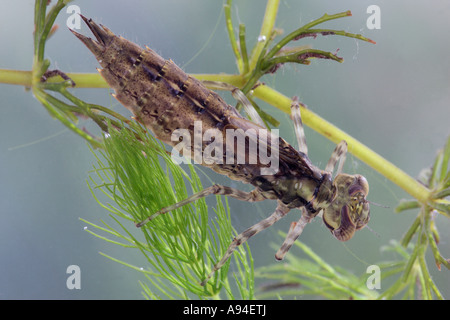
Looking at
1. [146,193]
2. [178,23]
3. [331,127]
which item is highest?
[178,23]

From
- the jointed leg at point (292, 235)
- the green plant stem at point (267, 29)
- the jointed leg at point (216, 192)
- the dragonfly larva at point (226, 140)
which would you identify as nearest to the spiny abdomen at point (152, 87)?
the dragonfly larva at point (226, 140)

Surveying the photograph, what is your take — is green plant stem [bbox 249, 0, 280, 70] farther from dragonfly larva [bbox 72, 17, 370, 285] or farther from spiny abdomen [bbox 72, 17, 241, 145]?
spiny abdomen [bbox 72, 17, 241, 145]

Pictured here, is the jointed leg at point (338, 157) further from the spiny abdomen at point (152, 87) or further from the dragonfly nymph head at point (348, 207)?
the spiny abdomen at point (152, 87)

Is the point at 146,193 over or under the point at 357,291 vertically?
over

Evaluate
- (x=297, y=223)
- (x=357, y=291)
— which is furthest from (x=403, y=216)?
(x=297, y=223)

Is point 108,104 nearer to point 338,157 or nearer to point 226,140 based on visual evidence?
point 226,140

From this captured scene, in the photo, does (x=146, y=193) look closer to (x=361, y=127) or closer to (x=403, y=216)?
(x=361, y=127)

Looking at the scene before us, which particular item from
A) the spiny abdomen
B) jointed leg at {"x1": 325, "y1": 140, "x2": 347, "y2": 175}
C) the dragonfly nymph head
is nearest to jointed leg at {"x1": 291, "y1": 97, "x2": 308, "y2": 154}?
jointed leg at {"x1": 325, "y1": 140, "x2": 347, "y2": 175}
